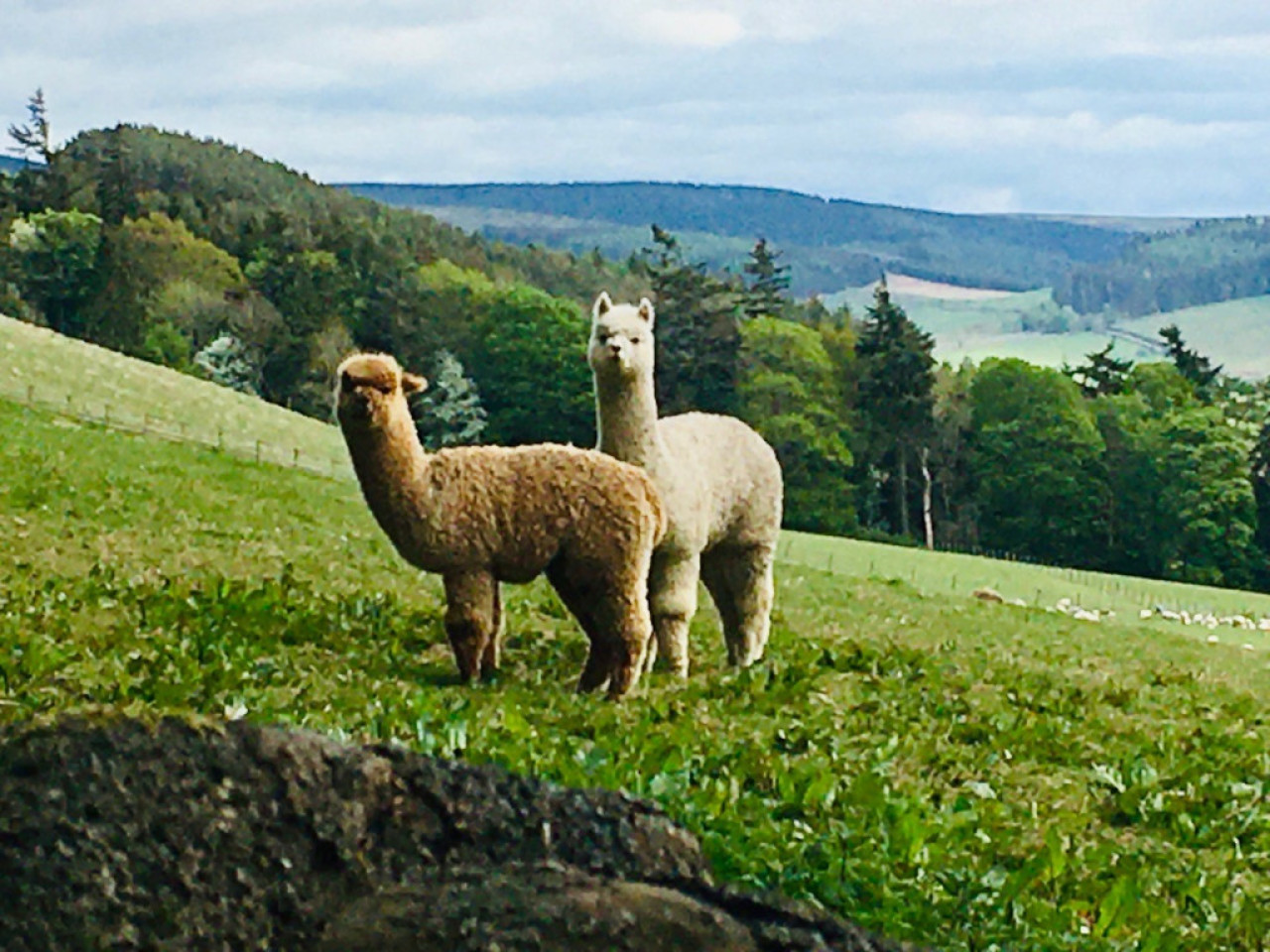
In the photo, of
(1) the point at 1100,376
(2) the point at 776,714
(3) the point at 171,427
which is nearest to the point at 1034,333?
(1) the point at 1100,376

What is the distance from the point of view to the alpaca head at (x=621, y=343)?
1295cm

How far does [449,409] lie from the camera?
54656 millimetres

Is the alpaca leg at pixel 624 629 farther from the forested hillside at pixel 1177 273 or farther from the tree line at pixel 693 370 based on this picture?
the forested hillside at pixel 1177 273

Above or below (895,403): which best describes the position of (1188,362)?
above

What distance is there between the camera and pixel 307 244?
66000mm

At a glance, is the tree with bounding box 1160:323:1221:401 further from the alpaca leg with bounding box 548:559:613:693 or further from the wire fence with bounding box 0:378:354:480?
the alpaca leg with bounding box 548:559:613:693

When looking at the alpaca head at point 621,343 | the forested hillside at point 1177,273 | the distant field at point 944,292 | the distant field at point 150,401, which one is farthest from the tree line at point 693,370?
the distant field at point 944,292

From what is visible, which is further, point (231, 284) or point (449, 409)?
point (231, 284)

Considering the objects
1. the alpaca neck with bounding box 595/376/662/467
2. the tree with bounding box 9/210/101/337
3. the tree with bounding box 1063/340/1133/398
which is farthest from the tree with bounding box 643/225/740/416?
the alpaca neck with bounding box 595/376/662/467

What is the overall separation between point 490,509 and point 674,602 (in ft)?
7.09

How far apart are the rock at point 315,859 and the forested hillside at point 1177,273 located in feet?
541

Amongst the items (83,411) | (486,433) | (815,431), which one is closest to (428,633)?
(83,411)

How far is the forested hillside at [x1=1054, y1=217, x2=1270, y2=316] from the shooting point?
557 ft

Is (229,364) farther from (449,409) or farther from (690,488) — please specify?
(690,488)
